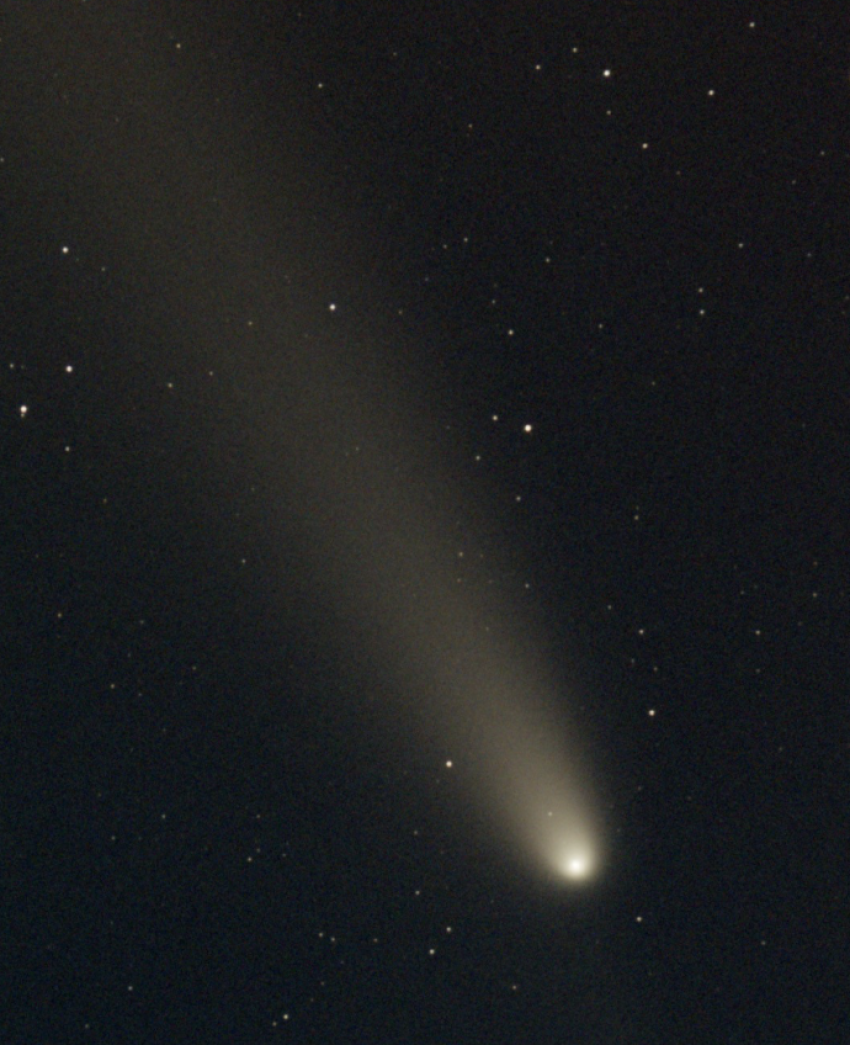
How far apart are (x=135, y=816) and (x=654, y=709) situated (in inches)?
10.0

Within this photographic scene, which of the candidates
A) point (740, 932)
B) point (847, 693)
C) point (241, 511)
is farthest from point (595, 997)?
point (241, 511)

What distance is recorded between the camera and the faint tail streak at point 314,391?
0.56m

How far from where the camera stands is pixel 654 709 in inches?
23.0

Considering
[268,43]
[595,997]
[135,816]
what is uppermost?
[268,43]

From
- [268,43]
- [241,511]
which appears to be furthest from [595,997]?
[268,43]

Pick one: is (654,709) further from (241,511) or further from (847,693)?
(241,511)

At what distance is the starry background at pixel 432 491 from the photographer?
551 millimetres

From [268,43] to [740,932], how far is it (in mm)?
467

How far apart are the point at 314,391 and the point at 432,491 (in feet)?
0.24

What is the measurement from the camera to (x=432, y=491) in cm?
58

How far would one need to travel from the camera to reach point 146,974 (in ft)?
1.97

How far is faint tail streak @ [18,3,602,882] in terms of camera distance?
22.0 inches

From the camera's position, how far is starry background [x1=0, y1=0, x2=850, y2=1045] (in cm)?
55

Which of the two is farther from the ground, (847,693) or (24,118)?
(24,118)
